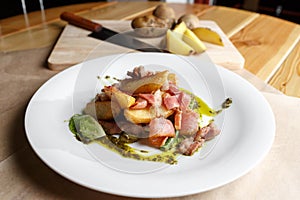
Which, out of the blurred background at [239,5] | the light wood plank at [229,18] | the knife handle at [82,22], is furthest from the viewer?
the blurred background at [239,5]

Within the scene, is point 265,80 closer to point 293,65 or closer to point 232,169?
point 293,65

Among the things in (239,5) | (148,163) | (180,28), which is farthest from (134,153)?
(239,5)

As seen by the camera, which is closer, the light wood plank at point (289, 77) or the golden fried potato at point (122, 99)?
the golden fried potato at point (122, 99)

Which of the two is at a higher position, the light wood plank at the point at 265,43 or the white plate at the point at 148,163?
the white plate at the point at 148,163

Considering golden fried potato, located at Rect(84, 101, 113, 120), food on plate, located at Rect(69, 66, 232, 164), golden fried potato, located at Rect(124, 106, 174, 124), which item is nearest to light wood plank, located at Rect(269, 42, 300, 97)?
food on plate, located at Rect(69, 66, 232, 164)

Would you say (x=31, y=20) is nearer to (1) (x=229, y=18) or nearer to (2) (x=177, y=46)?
(2) (x=177, y=46)

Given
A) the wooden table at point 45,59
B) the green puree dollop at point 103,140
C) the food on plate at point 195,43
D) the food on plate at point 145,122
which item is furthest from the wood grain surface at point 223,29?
the green puree dollop at point 103,140

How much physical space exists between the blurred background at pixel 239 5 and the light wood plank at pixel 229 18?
3.36 feet

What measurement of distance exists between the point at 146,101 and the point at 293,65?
28.8 inches

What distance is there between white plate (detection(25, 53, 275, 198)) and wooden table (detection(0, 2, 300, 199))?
0.06 m

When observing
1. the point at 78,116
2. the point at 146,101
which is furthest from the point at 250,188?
the point at 78,116

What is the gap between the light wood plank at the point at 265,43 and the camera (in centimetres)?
124

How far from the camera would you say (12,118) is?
89 centimetres

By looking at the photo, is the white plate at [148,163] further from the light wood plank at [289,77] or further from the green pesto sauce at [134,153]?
the light wood plank at [289,77]
